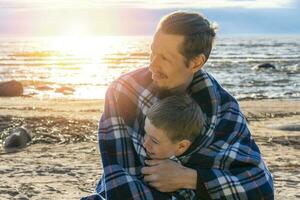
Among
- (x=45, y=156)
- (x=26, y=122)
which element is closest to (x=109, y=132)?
(x=45, y=156)

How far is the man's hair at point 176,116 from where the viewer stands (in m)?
3.13

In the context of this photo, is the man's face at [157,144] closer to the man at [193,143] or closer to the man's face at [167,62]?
the man at [193,143]

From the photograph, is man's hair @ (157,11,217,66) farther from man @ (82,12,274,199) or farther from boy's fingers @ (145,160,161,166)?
boy's fingers @ (145,160,161,166)

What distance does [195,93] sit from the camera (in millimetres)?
3520

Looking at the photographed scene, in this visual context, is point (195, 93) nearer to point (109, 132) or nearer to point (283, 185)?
point (109, 132)

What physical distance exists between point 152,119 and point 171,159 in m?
0.30

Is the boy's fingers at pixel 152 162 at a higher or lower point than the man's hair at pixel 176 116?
lower

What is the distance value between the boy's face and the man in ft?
0.15

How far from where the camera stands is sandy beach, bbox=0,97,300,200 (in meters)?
5.76

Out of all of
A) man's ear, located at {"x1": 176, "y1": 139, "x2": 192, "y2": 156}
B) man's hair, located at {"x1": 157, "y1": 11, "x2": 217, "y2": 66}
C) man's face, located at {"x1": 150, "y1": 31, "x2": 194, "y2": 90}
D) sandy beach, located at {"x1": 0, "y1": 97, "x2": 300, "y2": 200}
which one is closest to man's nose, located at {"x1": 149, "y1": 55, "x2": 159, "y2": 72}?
man's face, located at {"x1": 150, "y1": 31, "x2": 194, "y2": 90}

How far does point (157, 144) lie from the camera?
3.26 m

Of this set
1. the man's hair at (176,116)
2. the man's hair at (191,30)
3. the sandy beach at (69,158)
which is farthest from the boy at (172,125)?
the sandy beach at (69,158)

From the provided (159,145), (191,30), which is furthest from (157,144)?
(191,30)

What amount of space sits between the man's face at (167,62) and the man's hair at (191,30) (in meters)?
0.03
